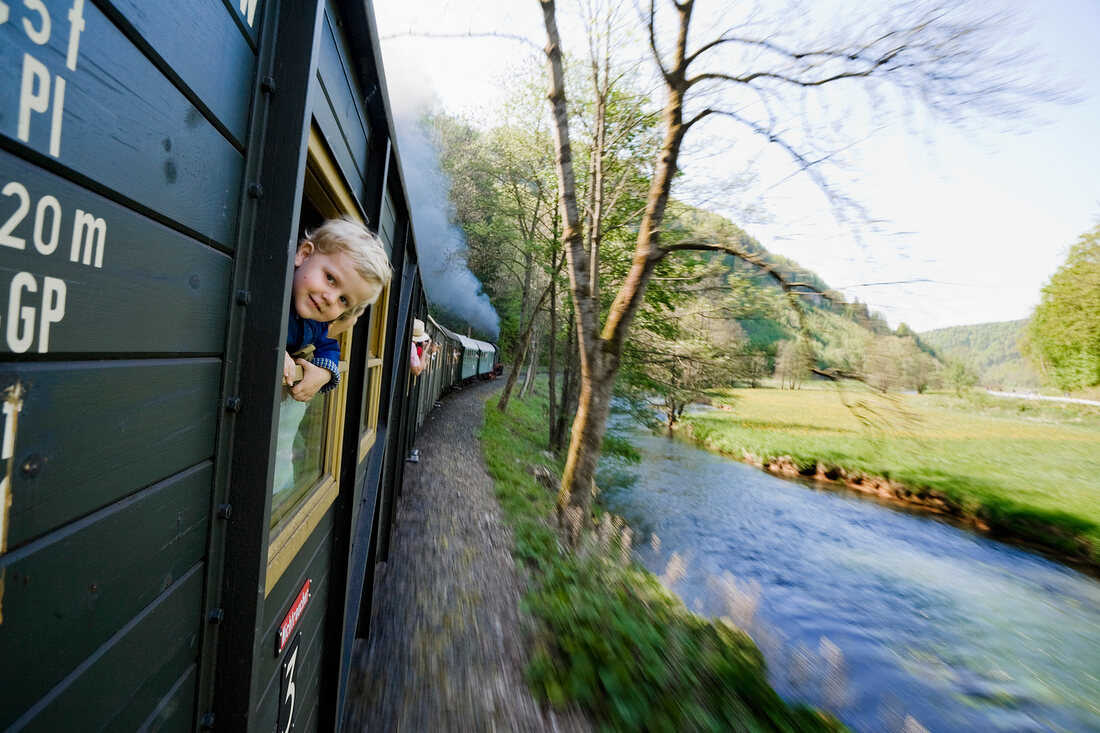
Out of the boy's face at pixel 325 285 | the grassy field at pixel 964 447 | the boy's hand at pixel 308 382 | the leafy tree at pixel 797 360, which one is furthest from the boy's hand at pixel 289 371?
the leafy tree at pixel 797 360

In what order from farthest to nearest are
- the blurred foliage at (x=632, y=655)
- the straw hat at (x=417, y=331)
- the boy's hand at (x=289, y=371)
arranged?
the straw hat at (x=417, y=331), the blurred foliage at (x=632, y=655), the boy's hand at (x=289, y=371)

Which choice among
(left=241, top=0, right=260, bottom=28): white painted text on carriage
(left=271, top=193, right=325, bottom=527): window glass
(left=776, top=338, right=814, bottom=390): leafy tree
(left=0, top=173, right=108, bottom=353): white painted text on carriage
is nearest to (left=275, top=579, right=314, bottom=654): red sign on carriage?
(left=271, top=193, right=325, bottom=527): window glass

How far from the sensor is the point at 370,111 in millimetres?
2078

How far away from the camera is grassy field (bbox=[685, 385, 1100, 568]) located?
208 inches

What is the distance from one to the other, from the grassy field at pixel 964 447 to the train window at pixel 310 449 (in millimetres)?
4786

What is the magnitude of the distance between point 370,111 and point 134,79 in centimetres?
154

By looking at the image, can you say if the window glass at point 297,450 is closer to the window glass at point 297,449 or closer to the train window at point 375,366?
the window glass at point 297,449

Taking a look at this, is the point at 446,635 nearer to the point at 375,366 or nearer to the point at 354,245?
the point at 375,366

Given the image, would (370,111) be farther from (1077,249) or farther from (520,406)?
(520,406)

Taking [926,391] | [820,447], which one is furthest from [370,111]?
[820,447]

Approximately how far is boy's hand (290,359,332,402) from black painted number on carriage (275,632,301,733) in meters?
0.86

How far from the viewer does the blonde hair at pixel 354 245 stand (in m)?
1.45

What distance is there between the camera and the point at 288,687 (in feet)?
5.56

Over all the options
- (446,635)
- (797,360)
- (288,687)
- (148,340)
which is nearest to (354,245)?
(148,340)
